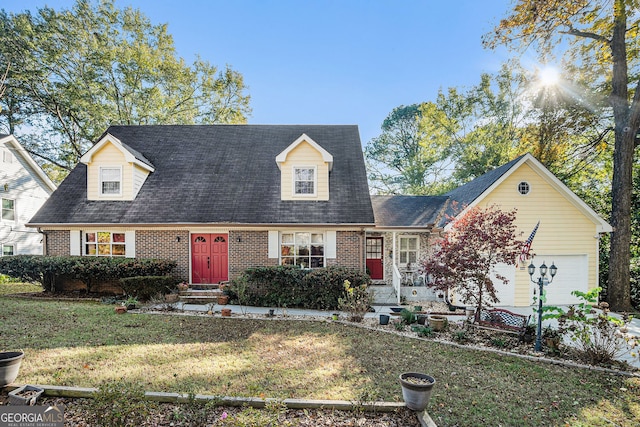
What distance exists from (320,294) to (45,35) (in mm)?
25578

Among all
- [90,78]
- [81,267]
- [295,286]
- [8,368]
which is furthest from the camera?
[90,78]

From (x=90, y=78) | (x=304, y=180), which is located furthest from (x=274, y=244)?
(x=90, y=78)

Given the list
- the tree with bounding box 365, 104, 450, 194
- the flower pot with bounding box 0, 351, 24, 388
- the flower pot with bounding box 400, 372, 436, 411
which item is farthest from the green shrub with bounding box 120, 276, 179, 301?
the tree with bounding box 365, 104, 450, 194

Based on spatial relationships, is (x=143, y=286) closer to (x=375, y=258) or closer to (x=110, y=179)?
(x=110, y=179)

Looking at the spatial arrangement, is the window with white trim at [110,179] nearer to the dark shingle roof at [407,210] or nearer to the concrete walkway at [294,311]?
the concrete walkway at [294,311]

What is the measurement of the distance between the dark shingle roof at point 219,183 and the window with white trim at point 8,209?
929 centimetres

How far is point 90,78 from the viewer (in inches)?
890

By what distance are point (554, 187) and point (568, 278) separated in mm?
3772

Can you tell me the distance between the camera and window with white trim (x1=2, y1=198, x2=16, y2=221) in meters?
20.0

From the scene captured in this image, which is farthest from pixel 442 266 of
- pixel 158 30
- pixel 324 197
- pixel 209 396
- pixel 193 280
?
pixel 158 30

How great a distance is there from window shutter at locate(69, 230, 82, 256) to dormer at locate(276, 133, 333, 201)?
8607mm

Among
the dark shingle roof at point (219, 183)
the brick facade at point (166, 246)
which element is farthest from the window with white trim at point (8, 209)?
the brick facade at point (166, 246)

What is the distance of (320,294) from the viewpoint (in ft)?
37.2

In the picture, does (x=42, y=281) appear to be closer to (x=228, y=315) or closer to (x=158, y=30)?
(x=228, y=315)
